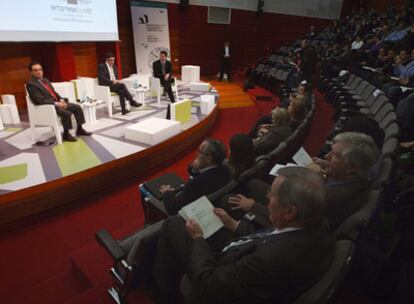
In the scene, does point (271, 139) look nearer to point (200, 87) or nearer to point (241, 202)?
point (241, 202)

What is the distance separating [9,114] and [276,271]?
4643mm

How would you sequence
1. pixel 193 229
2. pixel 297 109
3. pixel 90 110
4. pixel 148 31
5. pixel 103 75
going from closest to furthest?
pixel 193 229, pixel 297 109, pixel 90 110, pixel 103 75, pixel 148 31

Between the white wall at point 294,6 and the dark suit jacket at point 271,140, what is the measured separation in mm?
7614

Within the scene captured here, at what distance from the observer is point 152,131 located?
12.1 feet

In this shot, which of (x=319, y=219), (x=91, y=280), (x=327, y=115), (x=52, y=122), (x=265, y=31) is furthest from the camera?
(x=265, y=31)

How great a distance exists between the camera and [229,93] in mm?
7723

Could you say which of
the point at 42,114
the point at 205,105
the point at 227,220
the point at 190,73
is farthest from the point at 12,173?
the point at 190,73

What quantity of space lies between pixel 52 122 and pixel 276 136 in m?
2.70

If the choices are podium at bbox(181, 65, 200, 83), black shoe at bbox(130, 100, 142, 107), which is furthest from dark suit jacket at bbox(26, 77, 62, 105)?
podium at bbox(181, 65, 200, 83)

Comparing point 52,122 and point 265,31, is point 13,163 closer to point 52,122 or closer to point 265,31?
point 52,122

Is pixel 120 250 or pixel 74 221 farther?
pixel 74 221

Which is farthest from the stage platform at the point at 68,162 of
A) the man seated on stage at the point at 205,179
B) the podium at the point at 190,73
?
the podium at the point at 190,73

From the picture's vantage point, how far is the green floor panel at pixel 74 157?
9.52 ft

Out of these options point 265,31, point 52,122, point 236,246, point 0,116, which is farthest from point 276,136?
point 265,31
